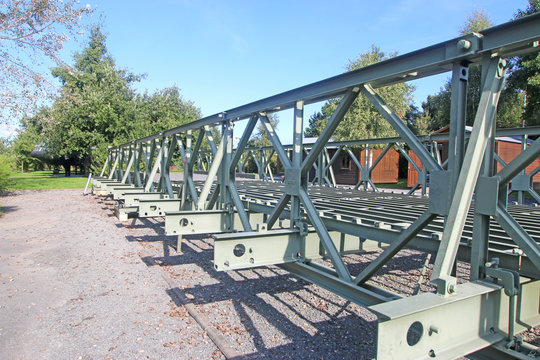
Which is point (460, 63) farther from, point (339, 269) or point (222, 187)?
point (222, 187)

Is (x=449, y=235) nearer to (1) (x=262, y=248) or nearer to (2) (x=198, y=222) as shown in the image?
(1) (x=262, y=248)

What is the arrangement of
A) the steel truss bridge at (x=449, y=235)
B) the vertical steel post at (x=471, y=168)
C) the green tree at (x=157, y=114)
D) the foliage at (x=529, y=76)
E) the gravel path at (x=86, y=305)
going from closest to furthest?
the steel truss bridge at (x=449, y=235), the vertical steel post at (x=471, y=168), the gravel path at (x=86, y=305), the foliage at (x=529, y=76), the green tree at (x=157, y=114)

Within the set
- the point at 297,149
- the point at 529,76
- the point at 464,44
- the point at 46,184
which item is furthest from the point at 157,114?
the point at 464,44

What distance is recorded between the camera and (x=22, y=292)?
486 centimetres

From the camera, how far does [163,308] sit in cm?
435

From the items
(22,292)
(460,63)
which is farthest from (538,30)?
(22,292)

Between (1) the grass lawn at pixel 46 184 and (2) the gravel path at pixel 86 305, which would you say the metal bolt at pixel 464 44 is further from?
(1) the grass lawn at pixel 46 184

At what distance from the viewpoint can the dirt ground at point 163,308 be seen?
3.42 meters

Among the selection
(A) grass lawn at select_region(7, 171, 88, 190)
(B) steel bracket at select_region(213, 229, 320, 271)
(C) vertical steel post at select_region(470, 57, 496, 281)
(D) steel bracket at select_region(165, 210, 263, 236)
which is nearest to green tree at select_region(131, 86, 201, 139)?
(A) grass lawn at select_region(7, 171, 88, 190)

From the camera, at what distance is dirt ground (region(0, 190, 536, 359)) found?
3.42m

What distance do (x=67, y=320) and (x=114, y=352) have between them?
3.39ft

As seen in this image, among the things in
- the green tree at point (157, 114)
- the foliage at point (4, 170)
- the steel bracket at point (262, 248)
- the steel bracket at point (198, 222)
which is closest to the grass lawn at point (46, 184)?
the foliage at point (4, 170)

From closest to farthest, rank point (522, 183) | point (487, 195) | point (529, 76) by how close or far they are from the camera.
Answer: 1. point (487, 195)
2. point (522, 183)
3. point (529, 76)

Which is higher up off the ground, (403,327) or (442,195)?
(442,195)
